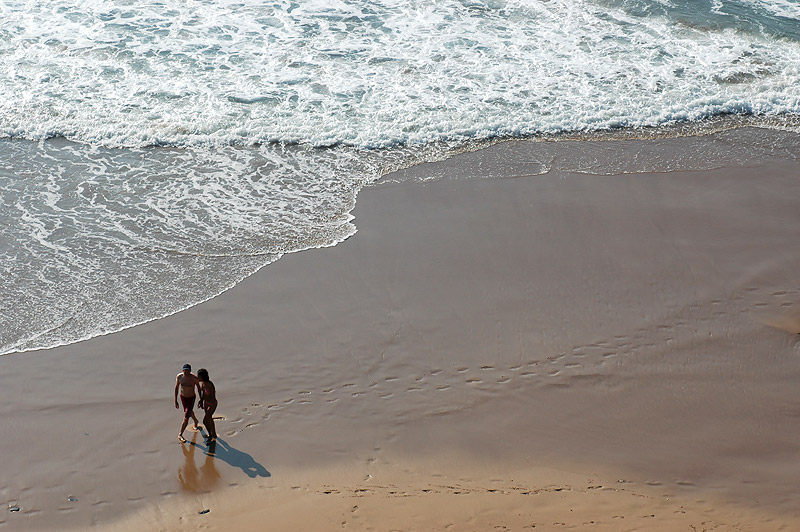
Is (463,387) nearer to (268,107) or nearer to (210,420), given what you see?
(210,420)

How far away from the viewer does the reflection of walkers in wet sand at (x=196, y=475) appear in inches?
289

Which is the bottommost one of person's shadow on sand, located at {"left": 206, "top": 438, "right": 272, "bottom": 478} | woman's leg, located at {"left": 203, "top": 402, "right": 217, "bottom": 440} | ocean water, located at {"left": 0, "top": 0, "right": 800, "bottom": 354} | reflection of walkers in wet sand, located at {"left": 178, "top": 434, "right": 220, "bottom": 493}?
reflection of walkers in wet sand, located at {"left": 178, "top": 434, "right": 220, "bottom": 493}

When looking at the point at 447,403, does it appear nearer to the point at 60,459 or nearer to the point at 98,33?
the point at 60,459

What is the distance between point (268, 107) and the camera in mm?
15359

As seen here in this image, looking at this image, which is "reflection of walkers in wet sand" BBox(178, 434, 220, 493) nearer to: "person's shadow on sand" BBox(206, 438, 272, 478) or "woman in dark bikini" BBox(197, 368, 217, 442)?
"person's shadow on sand" BBox(206, 438, 272, 478)

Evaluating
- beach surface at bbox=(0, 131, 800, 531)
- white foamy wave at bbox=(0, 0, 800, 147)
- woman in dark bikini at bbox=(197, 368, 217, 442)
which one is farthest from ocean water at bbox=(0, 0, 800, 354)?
woman in dark bikini at bbox=(197, 368, 217, 442)

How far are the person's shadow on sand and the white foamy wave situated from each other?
24.9 feet

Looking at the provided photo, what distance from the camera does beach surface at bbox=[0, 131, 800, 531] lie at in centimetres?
707

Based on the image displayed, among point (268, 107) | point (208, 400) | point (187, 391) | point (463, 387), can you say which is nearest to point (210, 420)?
point (208, 400)

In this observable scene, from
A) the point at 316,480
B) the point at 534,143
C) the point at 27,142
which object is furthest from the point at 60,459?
the point at 534,143

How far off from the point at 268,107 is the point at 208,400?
29.5 ft

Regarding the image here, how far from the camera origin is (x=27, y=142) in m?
14.0

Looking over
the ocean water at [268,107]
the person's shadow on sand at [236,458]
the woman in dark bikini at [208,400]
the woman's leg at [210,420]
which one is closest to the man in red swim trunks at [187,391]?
the woman in dark bikini at [208,400]

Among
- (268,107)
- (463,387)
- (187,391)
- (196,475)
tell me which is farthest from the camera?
(268,107)
